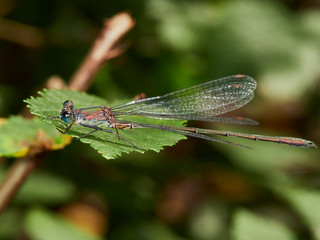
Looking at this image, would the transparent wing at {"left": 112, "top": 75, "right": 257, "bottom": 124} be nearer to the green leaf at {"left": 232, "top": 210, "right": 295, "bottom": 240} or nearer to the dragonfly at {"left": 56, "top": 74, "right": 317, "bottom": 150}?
the dragonfly at {"left": 56, "top": 74, "right": 317, "bottom": 150}

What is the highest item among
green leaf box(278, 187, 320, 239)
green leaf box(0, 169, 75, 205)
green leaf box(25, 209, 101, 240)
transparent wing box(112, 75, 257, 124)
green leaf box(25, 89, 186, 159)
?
transparent wing box(112, 75, 257, 124)

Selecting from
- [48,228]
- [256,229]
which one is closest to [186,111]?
[256,229]

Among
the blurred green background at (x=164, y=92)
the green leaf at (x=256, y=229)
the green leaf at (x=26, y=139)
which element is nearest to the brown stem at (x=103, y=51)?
the green leaf at (x=26, y=139)

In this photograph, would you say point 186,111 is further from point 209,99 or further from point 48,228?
point 48,228

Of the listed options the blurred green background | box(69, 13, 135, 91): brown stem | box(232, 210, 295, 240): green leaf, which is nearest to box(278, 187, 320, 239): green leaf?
the blurred green background

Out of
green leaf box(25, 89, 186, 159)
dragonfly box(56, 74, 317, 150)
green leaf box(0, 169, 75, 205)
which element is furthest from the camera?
green leaf box(0, 169, 75, 205)

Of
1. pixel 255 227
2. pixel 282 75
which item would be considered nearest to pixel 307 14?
pixel 282 75
